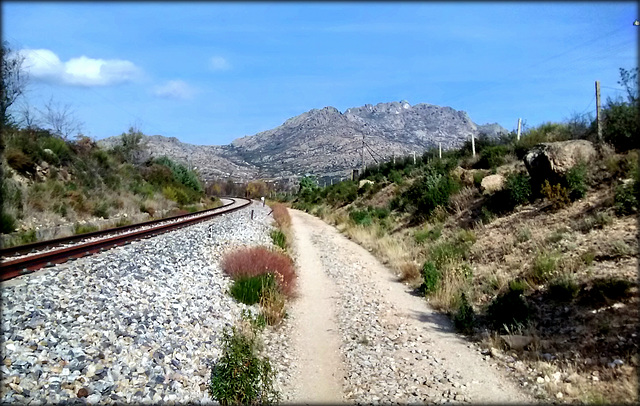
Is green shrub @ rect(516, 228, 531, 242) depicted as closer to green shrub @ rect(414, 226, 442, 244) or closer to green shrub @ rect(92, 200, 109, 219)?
green shrub @ rect(414, 226, 442, 244)

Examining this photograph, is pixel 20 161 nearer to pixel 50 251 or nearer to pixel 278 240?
pixel 50 251

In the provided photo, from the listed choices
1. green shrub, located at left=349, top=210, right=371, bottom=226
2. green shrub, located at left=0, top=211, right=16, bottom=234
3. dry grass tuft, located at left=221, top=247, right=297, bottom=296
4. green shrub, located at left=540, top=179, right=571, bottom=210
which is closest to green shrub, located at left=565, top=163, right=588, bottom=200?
green shrub, located at left=540, top=179, right=571, bottom=210

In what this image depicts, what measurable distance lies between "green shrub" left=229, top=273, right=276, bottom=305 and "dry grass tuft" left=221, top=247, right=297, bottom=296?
0.41 metres

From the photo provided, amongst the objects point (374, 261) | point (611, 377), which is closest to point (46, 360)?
point (611, 377)

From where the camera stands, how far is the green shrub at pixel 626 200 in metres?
10.6

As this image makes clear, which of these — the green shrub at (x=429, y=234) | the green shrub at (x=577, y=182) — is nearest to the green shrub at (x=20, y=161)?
the green shrub at (x=429, y=234)

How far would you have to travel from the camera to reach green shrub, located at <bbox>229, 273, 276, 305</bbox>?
9.85 metres

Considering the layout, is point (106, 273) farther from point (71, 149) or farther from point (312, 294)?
point (71, 149)

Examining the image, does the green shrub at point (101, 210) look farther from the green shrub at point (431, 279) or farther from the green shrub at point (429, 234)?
the green shrub at point (431, 279)

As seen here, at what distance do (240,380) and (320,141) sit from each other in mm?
139726

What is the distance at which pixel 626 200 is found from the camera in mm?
10758

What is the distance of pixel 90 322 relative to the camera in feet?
20.4

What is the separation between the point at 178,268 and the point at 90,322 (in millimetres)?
4387

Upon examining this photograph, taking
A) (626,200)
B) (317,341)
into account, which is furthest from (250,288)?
(626,200)
